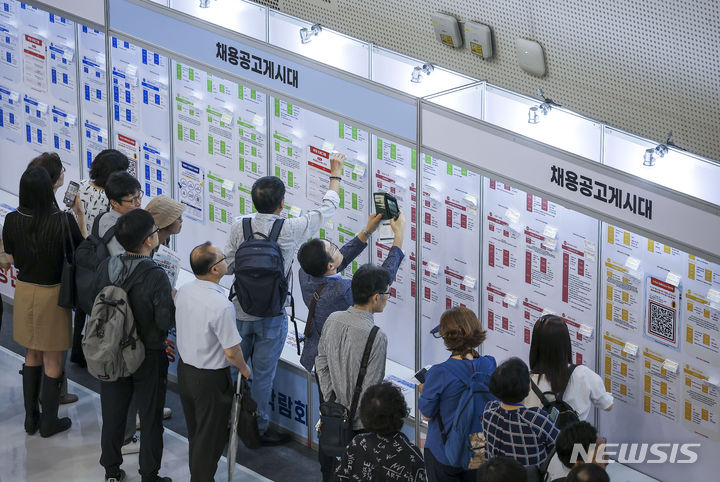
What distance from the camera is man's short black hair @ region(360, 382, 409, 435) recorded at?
209 inches

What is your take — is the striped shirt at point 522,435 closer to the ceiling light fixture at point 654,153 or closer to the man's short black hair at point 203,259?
the ceiling light fixture at point 654,153

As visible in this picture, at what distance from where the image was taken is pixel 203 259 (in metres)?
6.59

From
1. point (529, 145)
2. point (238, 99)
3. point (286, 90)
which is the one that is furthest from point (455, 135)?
point (238, 99)

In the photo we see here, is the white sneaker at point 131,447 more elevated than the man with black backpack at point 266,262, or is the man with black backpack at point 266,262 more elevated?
the man with black backpack at point 266,262

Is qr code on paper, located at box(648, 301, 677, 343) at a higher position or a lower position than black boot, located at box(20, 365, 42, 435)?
higher

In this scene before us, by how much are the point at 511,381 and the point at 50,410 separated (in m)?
3.67

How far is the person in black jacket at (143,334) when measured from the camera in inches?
268

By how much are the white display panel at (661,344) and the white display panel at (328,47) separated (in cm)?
213

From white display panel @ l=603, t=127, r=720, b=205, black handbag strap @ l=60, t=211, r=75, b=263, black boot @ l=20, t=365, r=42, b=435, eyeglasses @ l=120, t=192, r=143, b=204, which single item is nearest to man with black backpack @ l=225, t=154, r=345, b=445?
eyeglasses @ l=120, t=192, r=143, b=204

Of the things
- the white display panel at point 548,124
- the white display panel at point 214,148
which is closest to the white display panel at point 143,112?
the white display panel at point 214,148

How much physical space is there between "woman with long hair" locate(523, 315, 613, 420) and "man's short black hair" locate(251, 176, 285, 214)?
1.95m

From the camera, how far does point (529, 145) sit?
6.39 metres

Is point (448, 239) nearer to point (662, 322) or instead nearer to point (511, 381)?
point (662, 322)

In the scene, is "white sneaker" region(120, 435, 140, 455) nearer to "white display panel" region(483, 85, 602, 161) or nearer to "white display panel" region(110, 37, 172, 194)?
"white display panel" region(110, 37, 172, 194)
